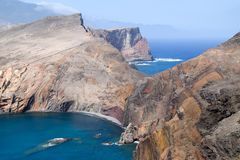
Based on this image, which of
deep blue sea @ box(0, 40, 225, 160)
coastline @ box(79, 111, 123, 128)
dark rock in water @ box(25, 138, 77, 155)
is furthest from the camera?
coastline @ box(79, 111, 123, 128)

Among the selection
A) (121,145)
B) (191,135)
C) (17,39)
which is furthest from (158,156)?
(17,39)

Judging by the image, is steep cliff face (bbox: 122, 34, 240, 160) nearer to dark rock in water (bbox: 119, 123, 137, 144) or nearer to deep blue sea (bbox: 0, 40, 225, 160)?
dark rock in water (bbox: 119, 123, 137, 144)

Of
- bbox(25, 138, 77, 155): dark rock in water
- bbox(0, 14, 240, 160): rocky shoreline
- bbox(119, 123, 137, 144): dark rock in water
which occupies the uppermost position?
bbox(0, 14, 240, 160): rocky shoreline

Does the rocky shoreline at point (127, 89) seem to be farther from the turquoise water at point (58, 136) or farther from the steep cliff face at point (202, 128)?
the turquoise water at point (58, 136)

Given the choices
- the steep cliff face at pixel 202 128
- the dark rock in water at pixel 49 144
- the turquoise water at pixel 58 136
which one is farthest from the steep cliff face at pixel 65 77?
the steep cliff face at pixel 202 128

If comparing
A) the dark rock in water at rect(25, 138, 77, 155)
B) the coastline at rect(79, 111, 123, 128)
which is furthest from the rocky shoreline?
the dark rock in water at rect(25, 138, 77, 155)

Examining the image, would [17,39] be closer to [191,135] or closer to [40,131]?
[40,131]
